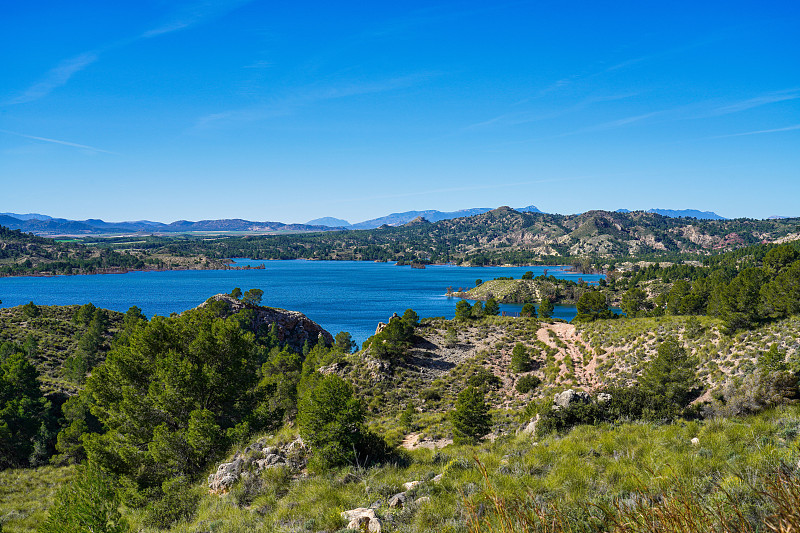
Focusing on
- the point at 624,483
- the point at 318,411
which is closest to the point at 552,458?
the point at 624,483

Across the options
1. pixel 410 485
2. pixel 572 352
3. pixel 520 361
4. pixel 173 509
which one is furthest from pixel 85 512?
pixel 572 352

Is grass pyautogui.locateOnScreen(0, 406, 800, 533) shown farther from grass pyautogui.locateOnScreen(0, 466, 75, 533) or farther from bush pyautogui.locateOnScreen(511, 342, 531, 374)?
bush pyautogui.locateOnScreen(511, 342, 531, 374)

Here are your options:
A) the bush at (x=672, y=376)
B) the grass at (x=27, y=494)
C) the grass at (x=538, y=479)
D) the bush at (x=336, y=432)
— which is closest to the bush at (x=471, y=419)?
the bush at (x=672, y=376)

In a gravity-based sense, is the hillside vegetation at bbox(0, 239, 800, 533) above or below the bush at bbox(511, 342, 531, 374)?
above

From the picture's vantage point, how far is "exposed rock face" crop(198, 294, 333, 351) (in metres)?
90.2

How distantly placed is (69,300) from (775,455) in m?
204

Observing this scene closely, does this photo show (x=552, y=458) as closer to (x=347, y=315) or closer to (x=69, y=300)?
(x=347, y=315)

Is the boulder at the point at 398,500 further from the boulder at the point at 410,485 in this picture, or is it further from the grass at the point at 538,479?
the boulder at the point at 410,485

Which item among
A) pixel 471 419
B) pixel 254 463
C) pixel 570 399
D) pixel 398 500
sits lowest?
pixel 471 419

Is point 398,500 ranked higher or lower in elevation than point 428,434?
higher

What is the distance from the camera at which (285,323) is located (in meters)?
93.7

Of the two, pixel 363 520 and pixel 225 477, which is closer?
pixel 363 520

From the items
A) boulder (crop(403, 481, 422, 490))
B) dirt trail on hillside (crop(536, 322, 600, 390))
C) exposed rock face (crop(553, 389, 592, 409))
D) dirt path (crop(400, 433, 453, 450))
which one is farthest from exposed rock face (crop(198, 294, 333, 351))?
boulder (crop(403, 481, 422, 490))

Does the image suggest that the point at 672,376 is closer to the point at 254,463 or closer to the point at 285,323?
the point at 254,463
